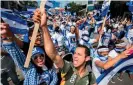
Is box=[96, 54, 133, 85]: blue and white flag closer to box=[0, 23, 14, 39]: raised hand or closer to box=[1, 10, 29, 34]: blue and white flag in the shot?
box=[1, 10, 29, 34]: blue and white flag

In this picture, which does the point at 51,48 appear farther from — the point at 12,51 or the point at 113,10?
the point at 113,10

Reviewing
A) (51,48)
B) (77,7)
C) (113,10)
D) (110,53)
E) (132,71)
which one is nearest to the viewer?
(51,48)

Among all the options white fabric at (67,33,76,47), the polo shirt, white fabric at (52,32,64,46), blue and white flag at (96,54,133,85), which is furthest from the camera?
white fabric at (52,32,64,46)

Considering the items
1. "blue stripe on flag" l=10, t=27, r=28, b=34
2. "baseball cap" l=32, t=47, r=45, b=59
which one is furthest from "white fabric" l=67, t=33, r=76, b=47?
"baseball cap" l=32, t=47, r=45, b=59

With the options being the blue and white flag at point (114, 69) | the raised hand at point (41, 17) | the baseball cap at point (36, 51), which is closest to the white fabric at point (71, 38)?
the blue and white flag at point (114, 69)

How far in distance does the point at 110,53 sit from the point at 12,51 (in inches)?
150

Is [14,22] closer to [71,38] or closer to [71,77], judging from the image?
[71,77]

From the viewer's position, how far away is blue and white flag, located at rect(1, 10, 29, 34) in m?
4.37

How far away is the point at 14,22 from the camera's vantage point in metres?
4.61

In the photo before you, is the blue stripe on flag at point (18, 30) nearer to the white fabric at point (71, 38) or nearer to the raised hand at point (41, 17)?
the raised hand at point (41, 17)

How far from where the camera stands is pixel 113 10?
4800 centimetres

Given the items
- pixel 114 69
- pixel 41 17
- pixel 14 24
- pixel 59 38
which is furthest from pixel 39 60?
pixel 59 38

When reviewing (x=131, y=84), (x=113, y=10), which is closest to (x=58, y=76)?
(x=131, y=84)

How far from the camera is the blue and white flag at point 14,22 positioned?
4.37m
